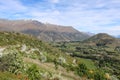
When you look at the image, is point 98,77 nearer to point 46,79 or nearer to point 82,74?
point 82,74

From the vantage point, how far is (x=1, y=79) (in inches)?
1293

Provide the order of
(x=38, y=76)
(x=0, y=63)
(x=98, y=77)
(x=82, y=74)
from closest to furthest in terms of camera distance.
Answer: (x=0, y=63) < (x=38, y=76) < (x=82, y=74) < (x=98, y=77)

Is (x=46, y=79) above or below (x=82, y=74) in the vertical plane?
above

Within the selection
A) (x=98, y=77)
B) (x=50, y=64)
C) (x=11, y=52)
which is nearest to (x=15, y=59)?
(x=11, y=52)

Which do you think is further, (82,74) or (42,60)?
(82,74)

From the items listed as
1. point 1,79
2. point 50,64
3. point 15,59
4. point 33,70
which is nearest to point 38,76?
point 33,70

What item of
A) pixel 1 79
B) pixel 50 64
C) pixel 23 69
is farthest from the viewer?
pixel 50 64

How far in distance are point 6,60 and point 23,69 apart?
5.10 meters

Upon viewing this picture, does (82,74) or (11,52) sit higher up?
(11,52)

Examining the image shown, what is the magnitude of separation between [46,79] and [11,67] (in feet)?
45.6

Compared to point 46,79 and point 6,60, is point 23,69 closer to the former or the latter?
point 6,60

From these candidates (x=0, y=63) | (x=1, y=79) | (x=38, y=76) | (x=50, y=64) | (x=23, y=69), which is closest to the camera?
(x=1, y=79)

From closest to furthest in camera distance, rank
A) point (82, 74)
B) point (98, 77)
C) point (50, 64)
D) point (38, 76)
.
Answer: point (38, 76) < point (50, 64) < point (82, 74) < point (98, 77)

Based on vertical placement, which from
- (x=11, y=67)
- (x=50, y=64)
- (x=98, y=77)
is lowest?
(x=98, y=77)
